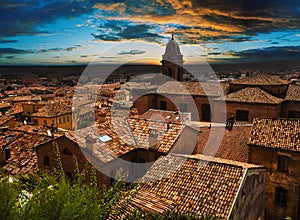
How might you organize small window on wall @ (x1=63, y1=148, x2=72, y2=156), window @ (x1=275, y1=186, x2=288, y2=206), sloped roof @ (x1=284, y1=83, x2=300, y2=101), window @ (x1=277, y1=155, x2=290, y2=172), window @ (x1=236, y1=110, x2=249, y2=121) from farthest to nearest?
window @ (x1=236, y1=110, x2=249, y2=121) < sloped roof @ (x1=284, y1=83, x2=300, y2=101) < window @ (x1=275, y1=186, x2=288, y2=206) < window @ (x1=277, y1=155, x2=290, y2=172) < small window on wall @ (x1=63, y1=148, x2=72, y2=156)

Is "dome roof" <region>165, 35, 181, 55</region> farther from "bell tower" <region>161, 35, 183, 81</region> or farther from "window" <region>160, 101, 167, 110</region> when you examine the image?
"window" <region>160, 101, 167, 110</region>

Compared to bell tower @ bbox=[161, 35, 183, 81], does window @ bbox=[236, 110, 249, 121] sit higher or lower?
lower

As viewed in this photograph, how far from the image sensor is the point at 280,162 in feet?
40.9

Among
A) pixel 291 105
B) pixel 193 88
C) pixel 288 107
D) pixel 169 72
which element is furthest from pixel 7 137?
Answer: pixel 291 105

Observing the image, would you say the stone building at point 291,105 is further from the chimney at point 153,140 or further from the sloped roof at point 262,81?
the chimney at point 153,140

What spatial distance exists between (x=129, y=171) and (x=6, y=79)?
102558mm

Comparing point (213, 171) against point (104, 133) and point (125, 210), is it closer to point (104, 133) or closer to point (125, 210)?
point (125, 210)

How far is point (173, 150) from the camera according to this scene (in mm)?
12211

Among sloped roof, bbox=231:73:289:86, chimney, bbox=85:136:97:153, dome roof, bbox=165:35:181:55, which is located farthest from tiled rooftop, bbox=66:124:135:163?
dome roof, bbox=165:35:181:55

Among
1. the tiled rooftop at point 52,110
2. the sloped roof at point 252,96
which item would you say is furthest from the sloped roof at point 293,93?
the tiled rooftop at point 52,110

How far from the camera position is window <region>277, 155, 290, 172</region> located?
12266 mm

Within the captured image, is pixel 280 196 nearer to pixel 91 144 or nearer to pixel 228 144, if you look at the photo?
pixel 228 144

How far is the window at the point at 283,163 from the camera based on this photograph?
483 inches

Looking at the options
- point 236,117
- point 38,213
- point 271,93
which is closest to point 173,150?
point 38,213
